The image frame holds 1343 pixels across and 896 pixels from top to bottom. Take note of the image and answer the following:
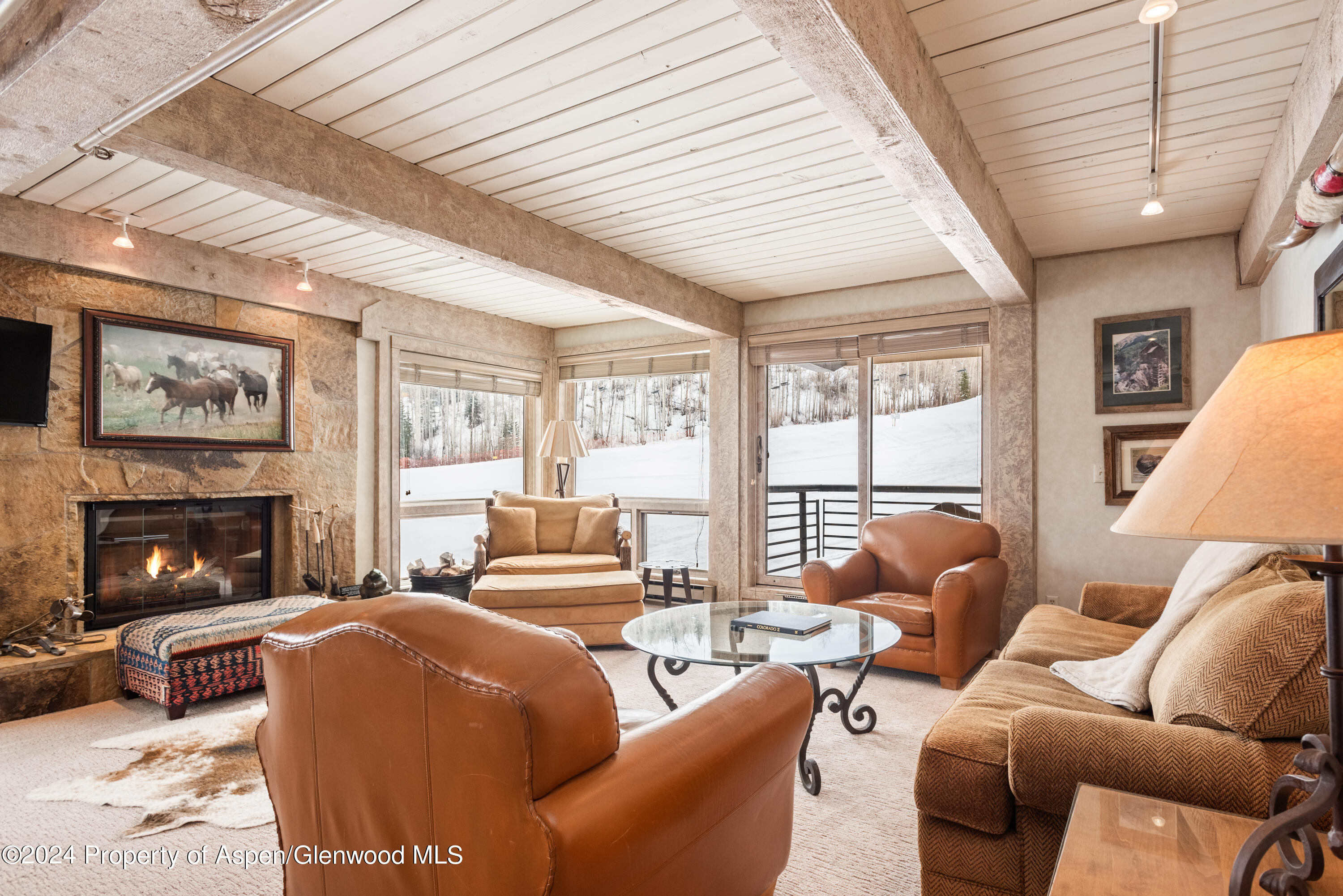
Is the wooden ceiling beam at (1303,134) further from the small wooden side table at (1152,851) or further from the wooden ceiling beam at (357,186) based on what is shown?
the wooden ceiling beam at (357,186)

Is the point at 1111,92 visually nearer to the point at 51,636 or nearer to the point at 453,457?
the point at 453,457

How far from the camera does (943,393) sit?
4.89 meters

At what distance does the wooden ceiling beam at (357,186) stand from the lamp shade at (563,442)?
1.71 meters

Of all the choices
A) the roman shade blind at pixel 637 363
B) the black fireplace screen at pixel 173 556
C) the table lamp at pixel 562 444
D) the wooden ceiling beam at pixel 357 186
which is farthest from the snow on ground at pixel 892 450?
the black fireplace screen at pixel 173 556

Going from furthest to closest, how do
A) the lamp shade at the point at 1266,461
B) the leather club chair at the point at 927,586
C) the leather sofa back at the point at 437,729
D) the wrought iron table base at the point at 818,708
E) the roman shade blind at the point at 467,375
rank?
the roman shade blind at the point at 467,375, the leather club chair at the point at 927,586, the wrought iron table base at the point at 818,708, the leather sofa back at the point at 437,729, the lamp shade at the point at 1266,461

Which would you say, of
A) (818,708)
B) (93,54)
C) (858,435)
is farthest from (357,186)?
(858,435)

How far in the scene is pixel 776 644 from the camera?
106 inches

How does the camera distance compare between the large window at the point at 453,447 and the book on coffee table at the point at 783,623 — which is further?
the large window at the point at 453,447

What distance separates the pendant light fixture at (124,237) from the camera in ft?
11.7

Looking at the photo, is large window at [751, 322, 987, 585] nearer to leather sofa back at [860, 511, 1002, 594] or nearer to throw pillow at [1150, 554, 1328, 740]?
leather sofa back at [860, 511, 1002, 594]

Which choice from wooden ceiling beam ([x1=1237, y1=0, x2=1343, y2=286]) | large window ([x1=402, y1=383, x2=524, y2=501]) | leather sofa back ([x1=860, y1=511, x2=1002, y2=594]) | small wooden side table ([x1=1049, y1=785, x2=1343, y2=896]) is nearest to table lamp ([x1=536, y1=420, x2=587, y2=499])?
large window ([x1=402, y1=383, x2=524, y2=501])

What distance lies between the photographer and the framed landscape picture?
403 centimetres

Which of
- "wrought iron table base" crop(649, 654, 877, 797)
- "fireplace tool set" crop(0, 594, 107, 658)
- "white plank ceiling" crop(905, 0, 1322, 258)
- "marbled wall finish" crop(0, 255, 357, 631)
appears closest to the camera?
"white plank ceiling" crop(905, 0, 1322, 258)

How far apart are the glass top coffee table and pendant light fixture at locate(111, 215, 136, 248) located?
125 inches
